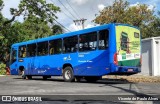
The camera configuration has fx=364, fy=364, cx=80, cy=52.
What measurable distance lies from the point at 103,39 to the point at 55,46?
4.76m

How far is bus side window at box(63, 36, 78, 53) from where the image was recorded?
2134cm

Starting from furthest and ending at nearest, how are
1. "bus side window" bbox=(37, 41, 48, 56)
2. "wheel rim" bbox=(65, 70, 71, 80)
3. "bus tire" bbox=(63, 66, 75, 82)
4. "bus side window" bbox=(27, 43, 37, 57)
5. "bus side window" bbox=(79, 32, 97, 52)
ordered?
"bus side window" bbox=(27, 43, 37, 57) < "bus side window" bbox=(37, 41, 48, 56) < "wheel rim" bbox=(65, 70, 71, 80) < "bus tire" bbox=(63, 66, 75, 82) < "bus side window" bbox=(79, 32, 97, 52)

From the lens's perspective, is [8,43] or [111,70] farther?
[8,43]

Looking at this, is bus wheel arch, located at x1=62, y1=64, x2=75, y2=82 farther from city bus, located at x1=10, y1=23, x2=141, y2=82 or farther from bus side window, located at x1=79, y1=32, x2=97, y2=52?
bus side window, located at x1=79, y1=32, x2=97, y2=52

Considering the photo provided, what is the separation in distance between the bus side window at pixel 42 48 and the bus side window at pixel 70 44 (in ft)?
7.30

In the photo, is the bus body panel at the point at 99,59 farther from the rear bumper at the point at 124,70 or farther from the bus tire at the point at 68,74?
the bus tire at the point at 68,74

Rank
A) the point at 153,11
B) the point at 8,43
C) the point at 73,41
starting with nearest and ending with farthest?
1. the point at 73,41
2. the point at 8,43
3. the point at 153,11

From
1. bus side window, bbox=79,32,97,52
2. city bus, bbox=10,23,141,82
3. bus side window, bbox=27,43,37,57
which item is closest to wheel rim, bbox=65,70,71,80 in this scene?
city bus, bbox=10,23,141,82

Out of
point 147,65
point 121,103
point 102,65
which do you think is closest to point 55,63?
point 102,65

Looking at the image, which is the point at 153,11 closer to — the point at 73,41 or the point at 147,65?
the point at 147,65

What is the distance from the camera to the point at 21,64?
27.3m

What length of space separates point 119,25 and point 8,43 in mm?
29055

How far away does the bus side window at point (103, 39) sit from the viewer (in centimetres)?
1927

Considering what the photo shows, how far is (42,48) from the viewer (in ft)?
81.0
